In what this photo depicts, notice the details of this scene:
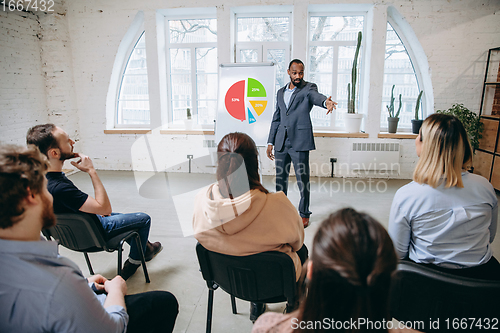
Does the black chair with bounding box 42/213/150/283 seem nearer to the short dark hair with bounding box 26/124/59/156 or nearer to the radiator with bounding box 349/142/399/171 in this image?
the short dark hair with bounding box 26/124/59/156

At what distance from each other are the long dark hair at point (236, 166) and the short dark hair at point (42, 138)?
1067 millimetres

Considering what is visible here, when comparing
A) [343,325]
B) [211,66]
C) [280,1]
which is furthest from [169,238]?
[280,1]

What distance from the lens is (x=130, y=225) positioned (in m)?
2.14

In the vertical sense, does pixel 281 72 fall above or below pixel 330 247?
above

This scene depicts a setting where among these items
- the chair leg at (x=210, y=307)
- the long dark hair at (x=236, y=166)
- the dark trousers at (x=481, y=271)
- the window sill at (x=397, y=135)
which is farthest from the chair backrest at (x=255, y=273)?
the window sill at (x=397, y=135)

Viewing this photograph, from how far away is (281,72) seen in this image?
5070 millimetres

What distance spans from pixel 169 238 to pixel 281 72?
3.34 m

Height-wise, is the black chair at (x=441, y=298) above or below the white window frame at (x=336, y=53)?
below

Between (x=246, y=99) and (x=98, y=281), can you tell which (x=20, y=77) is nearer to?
Answer: (x=246, y=99)

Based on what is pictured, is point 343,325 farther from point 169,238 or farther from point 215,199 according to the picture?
point 169,238

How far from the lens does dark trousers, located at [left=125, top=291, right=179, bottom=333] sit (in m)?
1.24

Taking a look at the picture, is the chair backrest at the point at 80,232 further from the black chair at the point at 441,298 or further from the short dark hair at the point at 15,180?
the black chair at the point at 441,298

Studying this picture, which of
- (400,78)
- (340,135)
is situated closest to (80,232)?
(340,135)

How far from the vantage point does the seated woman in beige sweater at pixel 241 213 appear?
4.18 ft
